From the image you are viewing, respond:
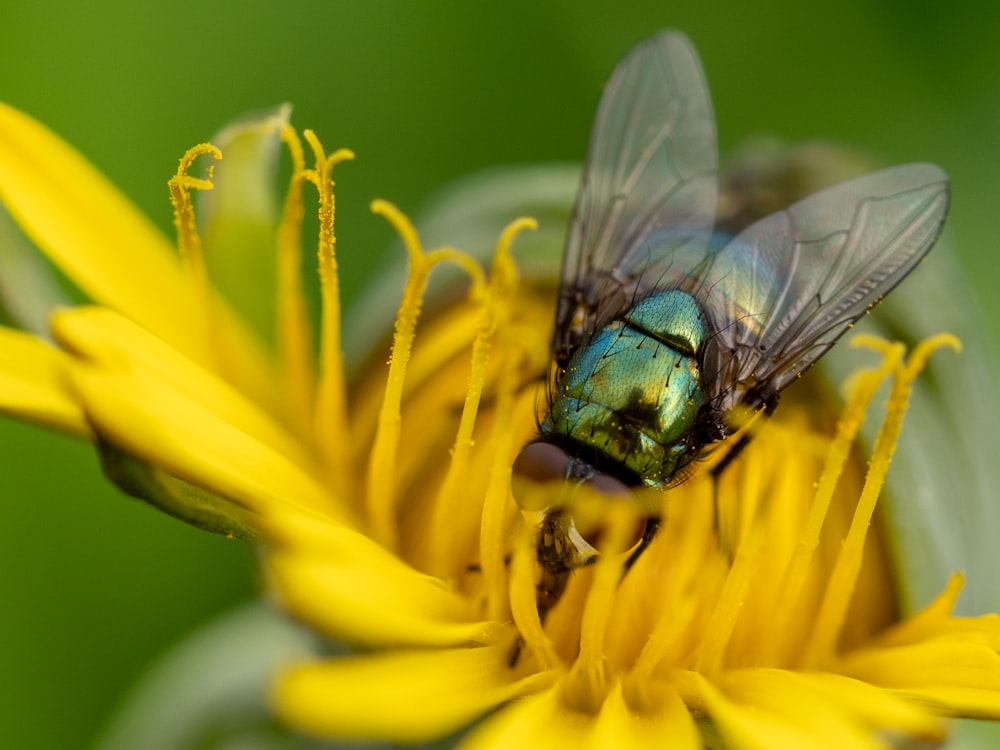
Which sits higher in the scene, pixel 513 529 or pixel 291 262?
pixel 291 262

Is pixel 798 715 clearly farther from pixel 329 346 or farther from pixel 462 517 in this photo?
pixel 329 346

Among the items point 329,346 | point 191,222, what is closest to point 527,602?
point 329,346

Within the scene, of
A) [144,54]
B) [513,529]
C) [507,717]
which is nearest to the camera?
[507,717]

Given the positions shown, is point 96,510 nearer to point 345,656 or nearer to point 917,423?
point 345,656

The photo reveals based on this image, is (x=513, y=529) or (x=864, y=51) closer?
(x=513, y=529)

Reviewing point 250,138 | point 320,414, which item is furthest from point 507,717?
point 250,138

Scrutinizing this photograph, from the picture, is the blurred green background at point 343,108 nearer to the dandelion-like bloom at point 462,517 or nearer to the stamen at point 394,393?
the dandelion-like bloom at point 462,517
